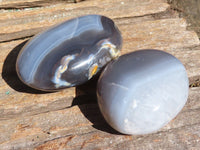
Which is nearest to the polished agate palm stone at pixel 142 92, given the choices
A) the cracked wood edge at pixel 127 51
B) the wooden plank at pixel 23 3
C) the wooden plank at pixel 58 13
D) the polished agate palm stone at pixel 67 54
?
the polished agate palm stone at pixel 67 54

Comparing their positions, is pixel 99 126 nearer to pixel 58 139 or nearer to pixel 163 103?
pixel 58 139

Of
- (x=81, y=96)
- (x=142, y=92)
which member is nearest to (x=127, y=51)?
(x=81, y=96)

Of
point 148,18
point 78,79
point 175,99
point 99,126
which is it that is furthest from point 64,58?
point 148,18

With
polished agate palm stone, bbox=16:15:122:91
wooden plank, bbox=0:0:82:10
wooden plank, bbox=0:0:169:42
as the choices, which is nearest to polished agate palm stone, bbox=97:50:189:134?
polished agate palm stone, bbox=16:15:122:91

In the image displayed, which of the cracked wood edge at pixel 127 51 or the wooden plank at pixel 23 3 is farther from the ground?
the wooden plank at pixel 23 3

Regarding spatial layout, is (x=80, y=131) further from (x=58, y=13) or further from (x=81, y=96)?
(x=58, y=13)

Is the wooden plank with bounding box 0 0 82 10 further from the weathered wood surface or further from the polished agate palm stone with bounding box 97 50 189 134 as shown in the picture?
the polished agate palm stone with bounding box 97 50 189 134

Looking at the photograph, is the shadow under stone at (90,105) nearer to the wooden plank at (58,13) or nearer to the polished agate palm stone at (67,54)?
the polished agate palm stone at (67,54)

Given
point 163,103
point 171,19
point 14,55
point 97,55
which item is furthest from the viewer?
point 171,19
